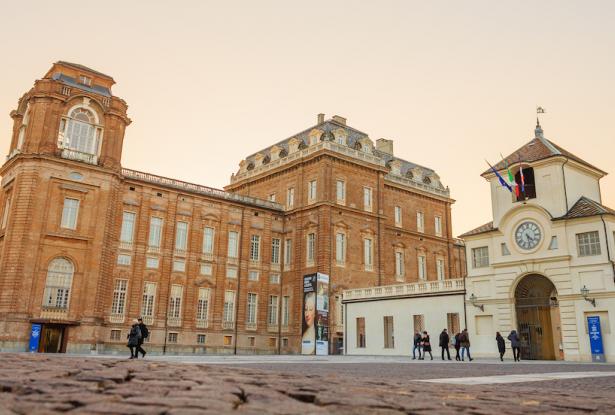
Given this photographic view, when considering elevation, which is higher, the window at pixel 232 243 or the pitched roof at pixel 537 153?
the pitched roof at pixel 537 153

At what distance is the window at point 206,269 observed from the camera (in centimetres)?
4588

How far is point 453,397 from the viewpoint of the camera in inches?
216

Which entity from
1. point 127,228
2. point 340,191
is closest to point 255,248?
point 340,191

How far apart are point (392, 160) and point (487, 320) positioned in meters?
30.3

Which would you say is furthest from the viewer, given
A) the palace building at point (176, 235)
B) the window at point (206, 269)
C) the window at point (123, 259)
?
the window at point (206, 269)

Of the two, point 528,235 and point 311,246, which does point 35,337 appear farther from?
point 528,235

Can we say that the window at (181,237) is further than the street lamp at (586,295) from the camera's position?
Yes

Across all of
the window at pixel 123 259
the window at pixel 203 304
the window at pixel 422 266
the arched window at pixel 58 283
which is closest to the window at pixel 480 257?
the window at pixel 203 304

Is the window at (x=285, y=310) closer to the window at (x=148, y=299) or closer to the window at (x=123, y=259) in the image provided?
the window at (x=148, y=299)

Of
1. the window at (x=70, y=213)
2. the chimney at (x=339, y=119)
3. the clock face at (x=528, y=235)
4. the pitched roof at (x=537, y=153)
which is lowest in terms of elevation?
the clock face at (x=528, y=235)

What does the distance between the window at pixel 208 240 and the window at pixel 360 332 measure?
569 inches

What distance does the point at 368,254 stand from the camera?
170 ft

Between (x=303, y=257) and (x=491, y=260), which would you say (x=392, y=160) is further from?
(x=491, y=260)

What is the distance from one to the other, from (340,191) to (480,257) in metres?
18.9
